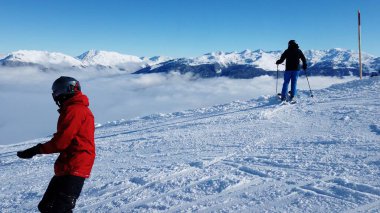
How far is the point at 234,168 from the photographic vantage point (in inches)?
221

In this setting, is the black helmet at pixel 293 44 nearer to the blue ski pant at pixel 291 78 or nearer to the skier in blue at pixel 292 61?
the skier in blue at pixel 292 61

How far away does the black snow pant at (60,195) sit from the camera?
3348mm

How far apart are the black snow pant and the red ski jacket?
7cm

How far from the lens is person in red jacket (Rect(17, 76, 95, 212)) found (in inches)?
130

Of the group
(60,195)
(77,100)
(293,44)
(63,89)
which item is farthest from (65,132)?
(293,44)

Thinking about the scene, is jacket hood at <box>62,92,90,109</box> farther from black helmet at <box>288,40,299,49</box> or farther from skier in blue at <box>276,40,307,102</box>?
black helmet at <box>288,40,299,49</box>

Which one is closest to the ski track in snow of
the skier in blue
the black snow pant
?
the black snow pant

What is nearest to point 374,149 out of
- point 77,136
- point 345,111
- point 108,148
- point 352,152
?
point 352,152

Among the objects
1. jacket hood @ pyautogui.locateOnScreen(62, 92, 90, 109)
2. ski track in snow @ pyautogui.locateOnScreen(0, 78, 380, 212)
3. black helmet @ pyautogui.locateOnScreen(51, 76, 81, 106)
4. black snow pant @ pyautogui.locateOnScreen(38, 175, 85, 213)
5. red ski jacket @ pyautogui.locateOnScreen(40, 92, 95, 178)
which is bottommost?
ski track in snow @ pyautogui.locateOnScreen(0, 78, 380, 212)

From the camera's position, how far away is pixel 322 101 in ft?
40.1

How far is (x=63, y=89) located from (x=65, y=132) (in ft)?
1.47

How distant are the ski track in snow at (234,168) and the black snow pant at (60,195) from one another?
1136 millimetres

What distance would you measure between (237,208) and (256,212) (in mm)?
247

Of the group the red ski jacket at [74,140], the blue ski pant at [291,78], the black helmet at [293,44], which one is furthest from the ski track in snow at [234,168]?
the black helmet at [293,44]
